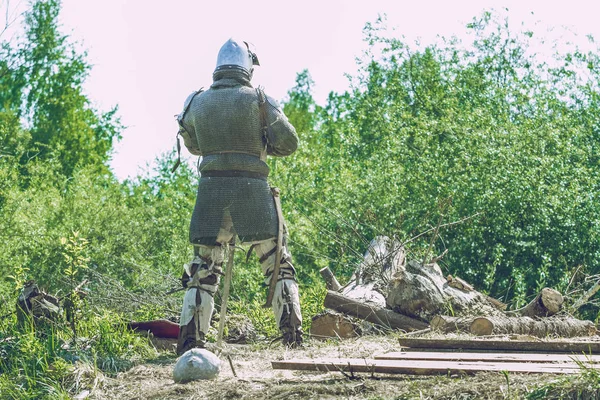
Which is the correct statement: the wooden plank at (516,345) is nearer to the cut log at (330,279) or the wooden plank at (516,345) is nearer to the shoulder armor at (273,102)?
the shoulder armor at (273,102)

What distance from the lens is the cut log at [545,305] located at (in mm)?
8227

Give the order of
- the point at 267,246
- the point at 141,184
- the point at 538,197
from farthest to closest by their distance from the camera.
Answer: the point at 141,184, the point at 538,197, the point at 267,246

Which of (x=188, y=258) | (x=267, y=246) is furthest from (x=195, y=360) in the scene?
(x=188, y=258)

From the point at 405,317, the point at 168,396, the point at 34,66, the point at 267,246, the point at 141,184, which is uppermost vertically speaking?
the point at 34,66

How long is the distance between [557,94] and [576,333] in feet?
28.1

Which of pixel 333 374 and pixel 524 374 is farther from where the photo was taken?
pixel 333 374

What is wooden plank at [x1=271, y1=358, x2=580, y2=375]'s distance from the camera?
474cm

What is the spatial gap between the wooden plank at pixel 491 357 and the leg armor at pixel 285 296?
1499 millimetres

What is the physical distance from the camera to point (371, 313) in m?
8.24

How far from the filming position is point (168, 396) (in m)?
5.23

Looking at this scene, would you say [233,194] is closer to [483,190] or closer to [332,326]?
[332,326]

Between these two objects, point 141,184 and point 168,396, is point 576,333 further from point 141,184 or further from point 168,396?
point 141,184

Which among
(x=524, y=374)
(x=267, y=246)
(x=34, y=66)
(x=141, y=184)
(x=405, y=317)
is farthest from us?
(x=34, y=66)

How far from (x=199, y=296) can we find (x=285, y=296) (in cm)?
65
